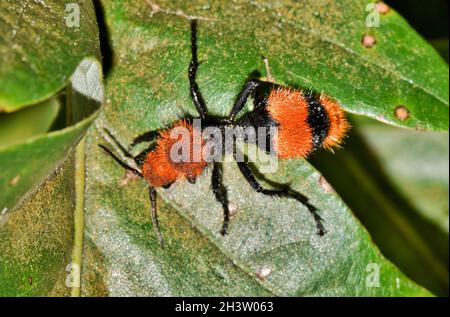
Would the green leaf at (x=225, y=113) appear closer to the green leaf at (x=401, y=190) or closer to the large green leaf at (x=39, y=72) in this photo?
the large green leaf at (x=39, y=72)

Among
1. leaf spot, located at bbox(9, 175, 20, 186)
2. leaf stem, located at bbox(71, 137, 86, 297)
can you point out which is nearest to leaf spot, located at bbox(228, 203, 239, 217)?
leaf stem, located at bbox(71, 137, 86, 297)

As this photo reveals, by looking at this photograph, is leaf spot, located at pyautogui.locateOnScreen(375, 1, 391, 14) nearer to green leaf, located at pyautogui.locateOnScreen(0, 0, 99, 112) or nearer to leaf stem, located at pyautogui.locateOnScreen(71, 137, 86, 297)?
green leaf, located at pyautogui.locateOnScreen(0, 0, 99, 112)

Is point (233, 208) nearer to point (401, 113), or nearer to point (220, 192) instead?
point (220, 192)

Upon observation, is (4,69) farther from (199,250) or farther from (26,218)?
(199,250)

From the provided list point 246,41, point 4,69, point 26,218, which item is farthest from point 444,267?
point 4,69

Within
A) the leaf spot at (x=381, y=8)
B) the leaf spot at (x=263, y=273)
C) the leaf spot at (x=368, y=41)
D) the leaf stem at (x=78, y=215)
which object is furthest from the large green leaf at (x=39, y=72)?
the leaf spot at (x=381, y=8)
